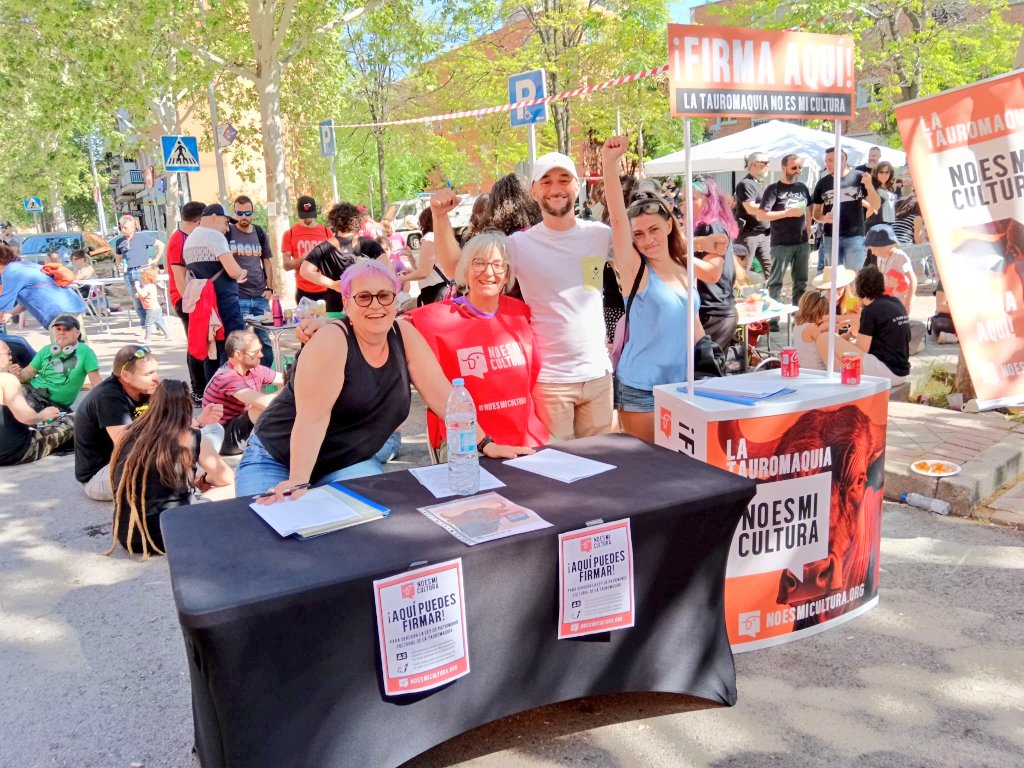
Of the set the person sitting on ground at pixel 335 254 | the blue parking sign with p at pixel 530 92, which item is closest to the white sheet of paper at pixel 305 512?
the person sitting on ground at pixel 335 254

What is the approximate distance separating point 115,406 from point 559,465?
3386 millimetres

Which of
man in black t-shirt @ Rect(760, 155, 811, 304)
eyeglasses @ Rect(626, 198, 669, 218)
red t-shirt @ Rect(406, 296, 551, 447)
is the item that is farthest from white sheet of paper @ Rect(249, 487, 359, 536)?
man in black t-shirt @ Rect(760, 155, 811, 304)

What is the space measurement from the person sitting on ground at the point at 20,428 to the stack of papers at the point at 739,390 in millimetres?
5425

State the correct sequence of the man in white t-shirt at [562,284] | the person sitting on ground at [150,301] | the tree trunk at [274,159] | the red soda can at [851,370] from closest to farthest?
the red soda can at [851,370], the man in white t-shirt at [562,284], the person sitting on ground at [150,301], the tree trunk at [274,159]


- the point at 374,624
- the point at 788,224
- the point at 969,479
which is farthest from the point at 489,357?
the point at 788,224

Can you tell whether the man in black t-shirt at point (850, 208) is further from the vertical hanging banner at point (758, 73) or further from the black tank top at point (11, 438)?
the black tank top at point (11, 438)

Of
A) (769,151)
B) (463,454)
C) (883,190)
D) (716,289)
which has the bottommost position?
(463,454)

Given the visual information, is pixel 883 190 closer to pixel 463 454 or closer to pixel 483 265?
pixel 483 265

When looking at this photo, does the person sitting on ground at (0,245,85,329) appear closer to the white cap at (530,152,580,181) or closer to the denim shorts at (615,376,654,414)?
the white cap at (530,152,580,181)

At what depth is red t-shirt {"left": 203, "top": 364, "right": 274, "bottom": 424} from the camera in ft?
20.7

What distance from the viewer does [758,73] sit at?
10.5 ft

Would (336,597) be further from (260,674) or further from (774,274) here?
(774,274)

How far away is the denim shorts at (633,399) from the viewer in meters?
3.85

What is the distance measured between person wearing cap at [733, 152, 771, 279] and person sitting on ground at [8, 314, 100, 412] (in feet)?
22.6
